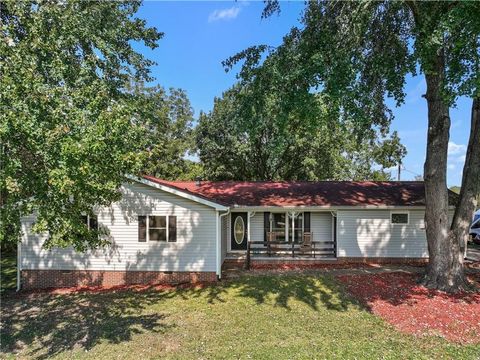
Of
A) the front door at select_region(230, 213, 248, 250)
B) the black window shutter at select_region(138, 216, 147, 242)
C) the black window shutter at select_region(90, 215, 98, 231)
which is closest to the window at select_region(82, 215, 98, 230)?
the black window shutter at select_region(90, 215, 98, 231)

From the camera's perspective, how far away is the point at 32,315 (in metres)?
9.26

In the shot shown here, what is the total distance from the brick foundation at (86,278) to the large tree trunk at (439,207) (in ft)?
30.3

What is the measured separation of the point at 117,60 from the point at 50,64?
485 centimetres

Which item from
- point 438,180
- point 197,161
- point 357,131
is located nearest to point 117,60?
point 357,131

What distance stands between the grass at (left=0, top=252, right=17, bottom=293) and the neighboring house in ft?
3.42

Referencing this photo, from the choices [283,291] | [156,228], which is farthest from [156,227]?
[283,291]

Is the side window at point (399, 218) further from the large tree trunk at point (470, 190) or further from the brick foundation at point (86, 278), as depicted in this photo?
the brick foundation at point (86, 278)

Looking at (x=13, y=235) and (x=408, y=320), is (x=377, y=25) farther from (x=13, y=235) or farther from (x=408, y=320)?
(x=13, y=235)

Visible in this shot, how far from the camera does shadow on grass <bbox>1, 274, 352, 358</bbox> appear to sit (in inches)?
301

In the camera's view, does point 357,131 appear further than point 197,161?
No

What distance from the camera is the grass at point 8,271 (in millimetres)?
12470

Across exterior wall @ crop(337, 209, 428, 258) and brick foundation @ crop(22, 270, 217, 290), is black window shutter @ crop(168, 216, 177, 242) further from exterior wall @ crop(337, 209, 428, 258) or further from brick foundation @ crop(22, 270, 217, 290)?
exterior wall @ crop(337, 209, 428, 258)

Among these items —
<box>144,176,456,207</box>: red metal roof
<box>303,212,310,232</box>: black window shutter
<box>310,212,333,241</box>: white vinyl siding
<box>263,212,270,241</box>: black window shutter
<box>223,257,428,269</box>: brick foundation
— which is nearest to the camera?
<box>223,257,428,269</box>: brick foundation

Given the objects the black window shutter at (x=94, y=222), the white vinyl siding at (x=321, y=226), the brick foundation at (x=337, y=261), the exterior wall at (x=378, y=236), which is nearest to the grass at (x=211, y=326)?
the black window shutter at (x=94, y=222)
